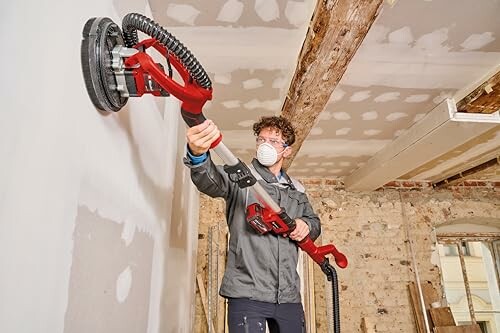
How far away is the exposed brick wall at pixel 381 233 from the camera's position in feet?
11.9

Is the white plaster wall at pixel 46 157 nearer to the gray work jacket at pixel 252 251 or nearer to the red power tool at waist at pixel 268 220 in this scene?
the gray work jacket at pixel 252 251

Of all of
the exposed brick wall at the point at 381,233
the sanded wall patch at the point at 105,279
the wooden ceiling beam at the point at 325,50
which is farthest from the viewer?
the exposed brick wall at the point at 381,233

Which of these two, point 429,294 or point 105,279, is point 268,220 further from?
point 429,294

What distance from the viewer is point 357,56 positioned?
1834 millimetres

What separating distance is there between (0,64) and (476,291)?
5927 mm

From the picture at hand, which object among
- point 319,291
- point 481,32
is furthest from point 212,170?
point 319,291

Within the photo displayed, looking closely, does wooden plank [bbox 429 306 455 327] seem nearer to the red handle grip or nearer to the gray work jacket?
the red handle grip

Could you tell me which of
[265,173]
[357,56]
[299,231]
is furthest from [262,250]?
[357,56]

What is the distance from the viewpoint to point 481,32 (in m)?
1.64

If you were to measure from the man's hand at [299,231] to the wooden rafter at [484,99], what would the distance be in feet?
4.66

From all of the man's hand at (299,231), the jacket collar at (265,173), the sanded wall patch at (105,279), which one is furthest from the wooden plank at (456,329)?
the sanded wall patch at (105,279)

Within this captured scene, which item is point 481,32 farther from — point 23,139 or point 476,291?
point 476,291

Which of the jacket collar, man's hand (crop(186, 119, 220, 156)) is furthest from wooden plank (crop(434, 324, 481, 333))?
man's hand (crop(186, 119, 220, 156))

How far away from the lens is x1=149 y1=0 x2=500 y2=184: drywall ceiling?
59.4 inches
